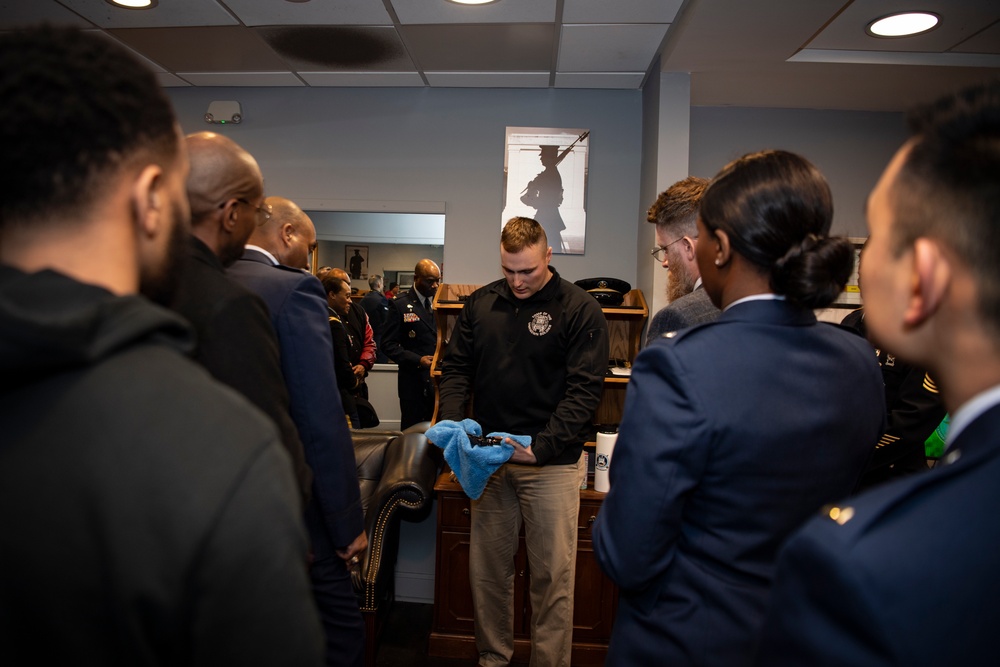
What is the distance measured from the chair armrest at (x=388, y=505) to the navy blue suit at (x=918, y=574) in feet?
7.41

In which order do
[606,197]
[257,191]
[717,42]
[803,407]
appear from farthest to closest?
1. [606,197]
2. [717,42]
3. [257,191]
4. [803,407]

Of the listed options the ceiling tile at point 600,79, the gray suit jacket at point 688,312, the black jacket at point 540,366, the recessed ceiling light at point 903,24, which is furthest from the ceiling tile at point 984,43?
the gray suit jacket at point 688,312

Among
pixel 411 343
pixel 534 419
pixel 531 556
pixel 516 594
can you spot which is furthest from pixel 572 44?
pixel 516 594

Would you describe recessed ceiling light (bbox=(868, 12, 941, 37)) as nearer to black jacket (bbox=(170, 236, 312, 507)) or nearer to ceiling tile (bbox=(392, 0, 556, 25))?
ceiling tile (bbox=(392, 0, 556, 25))

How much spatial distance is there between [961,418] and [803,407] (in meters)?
0.43

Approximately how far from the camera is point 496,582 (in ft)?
8.71

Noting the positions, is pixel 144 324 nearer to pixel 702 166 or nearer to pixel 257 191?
pixel 257 191

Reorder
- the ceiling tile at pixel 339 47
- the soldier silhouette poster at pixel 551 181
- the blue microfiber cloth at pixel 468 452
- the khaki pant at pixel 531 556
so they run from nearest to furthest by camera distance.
→ 1. the blue microfiber cloth at pixel 468 452
2. the khaki pant at pixel 531 556
3. the ceiling tile at pixel 339 47
4. the soldier silhouette poster at pixel 551 181

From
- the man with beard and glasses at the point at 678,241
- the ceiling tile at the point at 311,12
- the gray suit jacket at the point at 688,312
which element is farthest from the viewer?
the ceiling tile at the point at 311,12

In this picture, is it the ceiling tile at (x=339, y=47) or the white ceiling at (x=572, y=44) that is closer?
the white ceiling at (x=572, y=44)

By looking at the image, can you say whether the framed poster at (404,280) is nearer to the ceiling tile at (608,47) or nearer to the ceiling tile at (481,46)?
the ceiling tile at (481,46)

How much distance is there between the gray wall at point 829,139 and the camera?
3.96 m

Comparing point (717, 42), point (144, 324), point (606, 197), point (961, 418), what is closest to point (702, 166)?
point (606, 197)

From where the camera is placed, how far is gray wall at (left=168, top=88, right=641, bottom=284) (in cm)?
390
